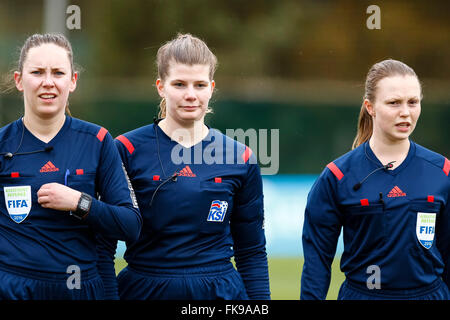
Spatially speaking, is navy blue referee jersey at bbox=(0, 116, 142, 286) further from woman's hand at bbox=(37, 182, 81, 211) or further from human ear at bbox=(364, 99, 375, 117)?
human ear at bbox=(364, 99, 375, 117)

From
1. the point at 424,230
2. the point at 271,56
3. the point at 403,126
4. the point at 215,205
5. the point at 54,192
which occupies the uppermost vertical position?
the point at 271,56

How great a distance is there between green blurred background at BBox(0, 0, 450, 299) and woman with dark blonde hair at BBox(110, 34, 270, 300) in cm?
898

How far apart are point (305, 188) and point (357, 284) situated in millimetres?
6480

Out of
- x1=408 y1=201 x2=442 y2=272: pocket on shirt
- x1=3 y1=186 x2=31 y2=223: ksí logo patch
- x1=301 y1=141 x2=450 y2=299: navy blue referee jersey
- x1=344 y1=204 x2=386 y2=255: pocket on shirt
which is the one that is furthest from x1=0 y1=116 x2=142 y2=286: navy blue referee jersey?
x1=408 y1=201 x2=442 y2=272: pocket on shirt

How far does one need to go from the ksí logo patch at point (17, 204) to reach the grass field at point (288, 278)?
14.3ft

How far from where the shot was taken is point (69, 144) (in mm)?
2938

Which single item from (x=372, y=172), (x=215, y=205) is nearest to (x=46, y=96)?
(x=215, y=205)

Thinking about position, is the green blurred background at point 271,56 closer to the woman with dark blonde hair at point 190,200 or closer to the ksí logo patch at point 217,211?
the woman with dark blonde hair at point 190,200

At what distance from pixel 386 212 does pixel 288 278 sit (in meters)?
4.95

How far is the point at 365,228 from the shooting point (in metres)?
3.16

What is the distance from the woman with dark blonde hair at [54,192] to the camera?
2.75 m

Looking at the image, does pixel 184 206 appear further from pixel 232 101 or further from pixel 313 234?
pixel 232 101

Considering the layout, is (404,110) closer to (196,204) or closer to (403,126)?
(403,126)
